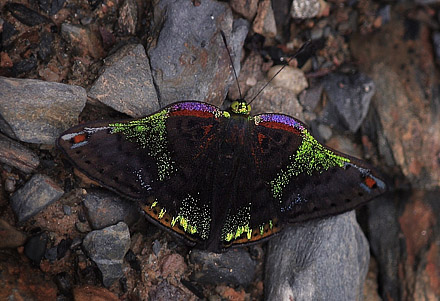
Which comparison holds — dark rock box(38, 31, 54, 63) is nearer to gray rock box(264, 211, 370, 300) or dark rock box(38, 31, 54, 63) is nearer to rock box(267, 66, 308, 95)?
rock box(267, 66, 308, 95)

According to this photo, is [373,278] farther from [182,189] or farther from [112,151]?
[112,151]

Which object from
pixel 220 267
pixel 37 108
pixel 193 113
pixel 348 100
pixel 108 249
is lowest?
pixel 220 267

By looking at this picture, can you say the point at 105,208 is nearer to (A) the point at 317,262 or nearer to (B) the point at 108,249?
(B) the point at 108,249

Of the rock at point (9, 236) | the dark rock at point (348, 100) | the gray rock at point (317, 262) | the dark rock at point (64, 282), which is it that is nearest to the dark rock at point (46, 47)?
the rock at point (9, 236)

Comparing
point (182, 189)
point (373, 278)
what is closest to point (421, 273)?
point (373, 278)

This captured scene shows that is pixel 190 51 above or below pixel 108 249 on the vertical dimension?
above

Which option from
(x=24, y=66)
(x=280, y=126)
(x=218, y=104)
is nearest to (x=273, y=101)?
(x=218, y=104)
